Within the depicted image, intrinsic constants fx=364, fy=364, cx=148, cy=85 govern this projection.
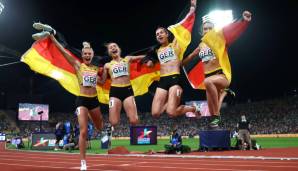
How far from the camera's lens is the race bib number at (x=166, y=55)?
242 inches

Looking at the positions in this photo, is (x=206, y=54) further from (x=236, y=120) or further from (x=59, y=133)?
(x=236, y=120)

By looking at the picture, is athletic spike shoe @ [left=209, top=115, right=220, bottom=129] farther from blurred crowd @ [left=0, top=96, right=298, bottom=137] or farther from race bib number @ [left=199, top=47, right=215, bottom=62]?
blurred crowd @ [left=0, top=96, right=298, bottom=137]

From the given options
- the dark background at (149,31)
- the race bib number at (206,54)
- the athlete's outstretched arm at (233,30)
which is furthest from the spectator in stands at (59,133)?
the athlete's outstretched arm at (233,30)

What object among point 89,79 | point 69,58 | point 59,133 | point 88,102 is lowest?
point 59,133

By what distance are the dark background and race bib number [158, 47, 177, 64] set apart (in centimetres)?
1638

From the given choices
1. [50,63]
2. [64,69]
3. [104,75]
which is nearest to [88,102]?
[104,75]

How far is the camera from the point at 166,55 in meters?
6.20

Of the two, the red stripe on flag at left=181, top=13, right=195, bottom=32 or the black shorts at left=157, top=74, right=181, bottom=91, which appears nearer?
the black shorts at left=157, top=74, right=181, bottom=91

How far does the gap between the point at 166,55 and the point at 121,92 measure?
1.24 meters

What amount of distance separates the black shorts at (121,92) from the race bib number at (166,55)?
3.31 feet

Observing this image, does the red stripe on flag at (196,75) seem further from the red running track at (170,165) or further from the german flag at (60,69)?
the red running track at (170,165)

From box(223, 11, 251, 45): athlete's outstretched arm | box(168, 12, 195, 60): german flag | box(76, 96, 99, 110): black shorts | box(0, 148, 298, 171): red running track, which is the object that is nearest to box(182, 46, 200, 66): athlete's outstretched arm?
box(168, 12, 195, 60): german flag

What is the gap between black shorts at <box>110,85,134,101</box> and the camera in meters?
6.84

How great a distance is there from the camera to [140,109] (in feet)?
189
